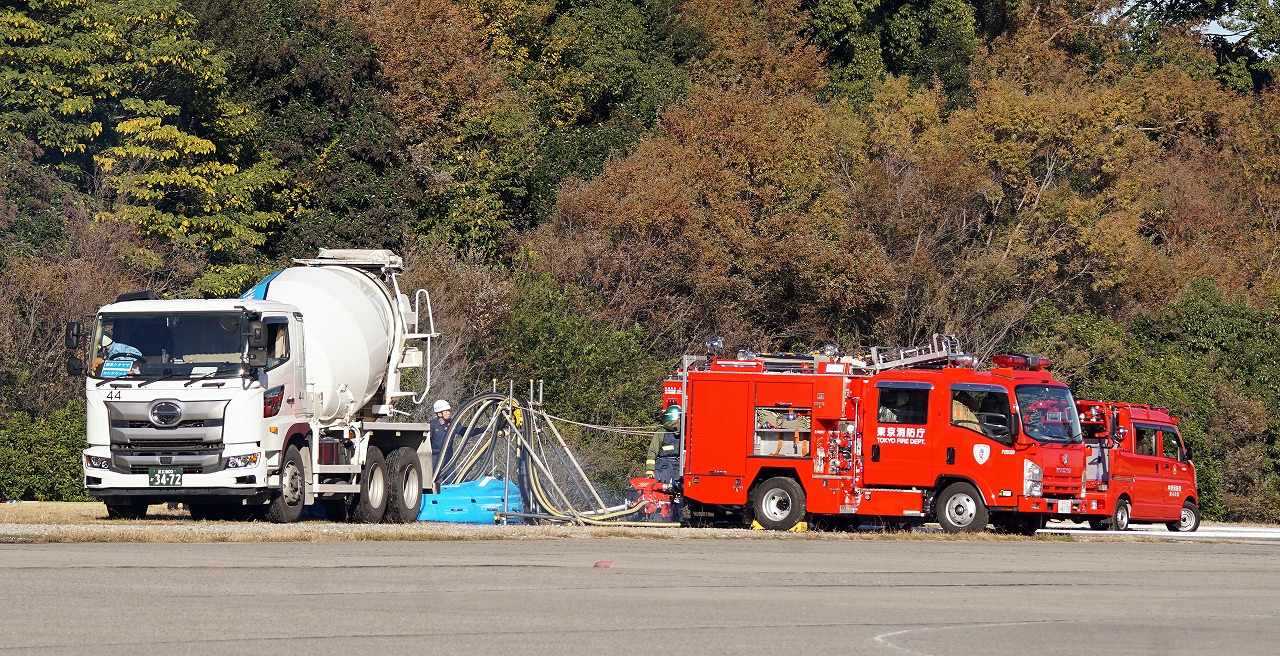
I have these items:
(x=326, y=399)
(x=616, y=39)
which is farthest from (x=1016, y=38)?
(x=326, y=399)

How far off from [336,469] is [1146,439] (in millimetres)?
15543

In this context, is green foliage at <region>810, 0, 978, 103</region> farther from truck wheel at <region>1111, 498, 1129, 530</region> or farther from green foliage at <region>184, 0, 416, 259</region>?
truck wheel at <region>1111, 498, 1129, 530</region>

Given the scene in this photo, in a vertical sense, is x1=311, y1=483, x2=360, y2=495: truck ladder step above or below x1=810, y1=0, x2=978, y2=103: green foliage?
below

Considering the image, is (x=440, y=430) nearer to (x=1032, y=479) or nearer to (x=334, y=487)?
(x=334, y=487)

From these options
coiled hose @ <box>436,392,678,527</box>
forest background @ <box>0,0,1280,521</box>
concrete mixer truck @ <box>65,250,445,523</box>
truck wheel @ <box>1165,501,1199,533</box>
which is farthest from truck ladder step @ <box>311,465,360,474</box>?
truck wheel @ <box>1165,501,1199,533</box>

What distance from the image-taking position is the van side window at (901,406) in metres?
26.1

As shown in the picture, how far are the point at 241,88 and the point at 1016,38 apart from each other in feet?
110

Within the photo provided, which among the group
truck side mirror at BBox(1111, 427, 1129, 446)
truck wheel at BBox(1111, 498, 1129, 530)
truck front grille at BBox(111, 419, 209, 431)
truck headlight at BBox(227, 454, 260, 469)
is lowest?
truck wheel at BBox(1111, 498, 1129, 530)

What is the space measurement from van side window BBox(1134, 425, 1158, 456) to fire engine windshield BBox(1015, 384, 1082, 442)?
535 cm

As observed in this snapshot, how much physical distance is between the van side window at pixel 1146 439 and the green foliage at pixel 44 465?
67.8 ft

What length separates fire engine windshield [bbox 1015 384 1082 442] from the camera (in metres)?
26.2

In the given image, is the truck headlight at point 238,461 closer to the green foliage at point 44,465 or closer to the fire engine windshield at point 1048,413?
the fire engine windshield at point 1048,413

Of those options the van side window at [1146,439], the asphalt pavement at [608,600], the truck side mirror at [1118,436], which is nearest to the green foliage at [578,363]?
the van side window at [1146,439]

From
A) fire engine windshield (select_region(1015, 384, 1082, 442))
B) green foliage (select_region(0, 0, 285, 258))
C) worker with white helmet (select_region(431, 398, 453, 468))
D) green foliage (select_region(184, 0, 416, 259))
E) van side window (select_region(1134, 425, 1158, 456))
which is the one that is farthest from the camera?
green foliage (select_region(184, 0, 416, 259))
